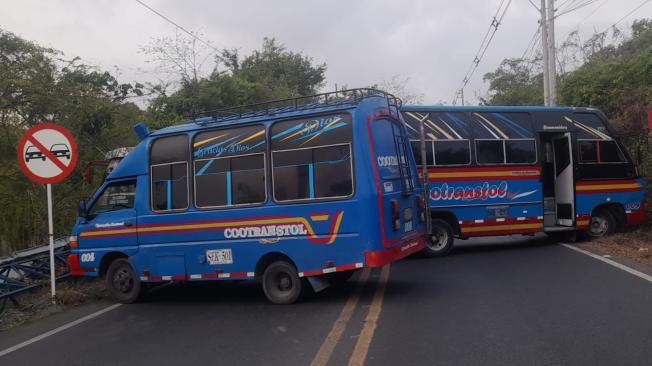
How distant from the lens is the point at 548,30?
69.1ft

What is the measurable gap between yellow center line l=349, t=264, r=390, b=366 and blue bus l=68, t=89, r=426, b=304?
61 cm

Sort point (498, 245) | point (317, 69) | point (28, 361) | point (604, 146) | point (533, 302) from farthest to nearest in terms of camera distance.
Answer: point (317, 69)
point (498, 245)
point (604, 146)
point (533, 302)
point (28, 361)

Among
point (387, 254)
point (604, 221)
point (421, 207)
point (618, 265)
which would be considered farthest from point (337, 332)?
point (604, 221)

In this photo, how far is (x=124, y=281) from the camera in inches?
359

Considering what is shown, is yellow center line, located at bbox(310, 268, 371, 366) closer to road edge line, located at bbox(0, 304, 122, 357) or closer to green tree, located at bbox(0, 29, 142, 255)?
road edge line, located at bbox(0, 304, 122, 357)

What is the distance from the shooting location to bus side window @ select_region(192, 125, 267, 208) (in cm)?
809

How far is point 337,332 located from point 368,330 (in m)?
0.34

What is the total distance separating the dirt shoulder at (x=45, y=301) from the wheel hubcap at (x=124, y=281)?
804 mm

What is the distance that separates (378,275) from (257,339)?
4012mm

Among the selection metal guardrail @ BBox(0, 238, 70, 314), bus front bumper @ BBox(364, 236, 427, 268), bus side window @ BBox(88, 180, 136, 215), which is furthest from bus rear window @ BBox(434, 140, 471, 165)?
metal guardrail @ BBox(0, 238, 70, 314)

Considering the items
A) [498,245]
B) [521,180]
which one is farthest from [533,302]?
[498,245]

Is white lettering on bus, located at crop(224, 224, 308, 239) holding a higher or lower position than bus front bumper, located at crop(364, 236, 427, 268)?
higher

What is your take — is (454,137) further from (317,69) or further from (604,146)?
(317,69)

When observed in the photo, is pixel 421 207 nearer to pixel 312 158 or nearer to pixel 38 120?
pixel 312 158
